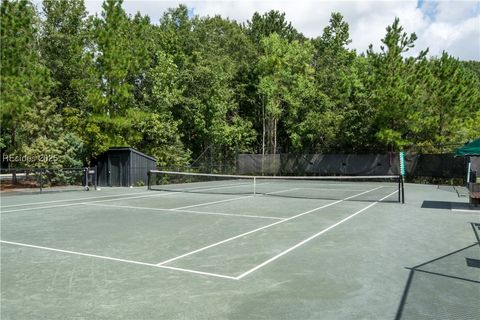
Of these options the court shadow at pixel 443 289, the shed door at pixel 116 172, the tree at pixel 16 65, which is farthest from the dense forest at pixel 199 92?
the court shadow at pixel 443 289

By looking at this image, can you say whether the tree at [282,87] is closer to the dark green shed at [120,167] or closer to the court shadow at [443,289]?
the dark green shed at [120,167]

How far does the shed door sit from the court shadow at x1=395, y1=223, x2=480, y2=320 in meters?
23.1

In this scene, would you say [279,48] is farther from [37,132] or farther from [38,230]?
[38,230]

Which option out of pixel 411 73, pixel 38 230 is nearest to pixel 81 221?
pixel 38 230

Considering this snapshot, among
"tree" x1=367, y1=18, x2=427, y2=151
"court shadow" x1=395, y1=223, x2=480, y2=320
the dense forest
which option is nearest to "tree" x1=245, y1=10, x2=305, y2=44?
the dense forest

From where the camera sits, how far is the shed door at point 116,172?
1106 inches

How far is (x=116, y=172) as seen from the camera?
28250mm

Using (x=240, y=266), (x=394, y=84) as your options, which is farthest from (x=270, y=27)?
(x=240, y=266)

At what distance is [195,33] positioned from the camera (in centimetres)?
4553

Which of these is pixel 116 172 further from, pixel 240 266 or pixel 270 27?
pixel 270 27

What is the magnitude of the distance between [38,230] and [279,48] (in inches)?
1451

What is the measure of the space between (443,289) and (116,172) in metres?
24.8

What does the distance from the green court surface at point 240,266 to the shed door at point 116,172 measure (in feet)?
44.1

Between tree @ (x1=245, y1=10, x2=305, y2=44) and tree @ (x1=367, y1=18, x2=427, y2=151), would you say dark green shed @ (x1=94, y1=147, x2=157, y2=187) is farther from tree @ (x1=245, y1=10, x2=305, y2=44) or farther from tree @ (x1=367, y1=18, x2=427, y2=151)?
tree @ (x1=245, y1=10, x2=305, y2=44)
